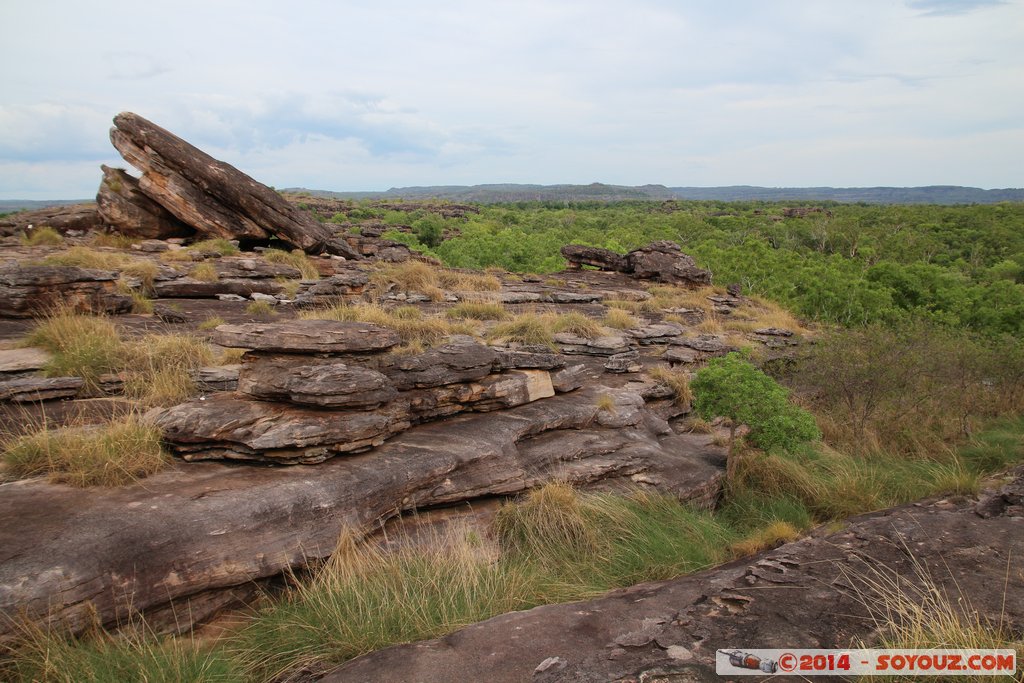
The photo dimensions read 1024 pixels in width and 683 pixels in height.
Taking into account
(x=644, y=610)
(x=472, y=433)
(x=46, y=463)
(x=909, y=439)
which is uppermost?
(x=46, y=463)

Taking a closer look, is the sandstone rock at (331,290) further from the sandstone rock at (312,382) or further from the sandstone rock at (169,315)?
the sandstone rock at (312,382)

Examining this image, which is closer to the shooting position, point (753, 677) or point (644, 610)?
point (753, 677)

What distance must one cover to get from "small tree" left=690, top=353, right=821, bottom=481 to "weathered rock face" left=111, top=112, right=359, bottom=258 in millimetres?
12541

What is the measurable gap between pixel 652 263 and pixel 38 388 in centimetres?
1593

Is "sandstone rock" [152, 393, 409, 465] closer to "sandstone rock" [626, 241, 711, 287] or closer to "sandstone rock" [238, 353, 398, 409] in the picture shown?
"sandstone rock" [238, 353, 398, 409]

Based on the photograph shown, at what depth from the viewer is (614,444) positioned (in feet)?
24.7

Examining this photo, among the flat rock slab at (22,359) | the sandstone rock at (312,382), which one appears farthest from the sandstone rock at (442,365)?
the flat rock slab at (22,359)

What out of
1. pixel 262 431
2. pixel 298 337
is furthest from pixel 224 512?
pixel 298 337

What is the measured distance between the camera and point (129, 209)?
1498cm

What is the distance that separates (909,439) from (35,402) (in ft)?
40.4

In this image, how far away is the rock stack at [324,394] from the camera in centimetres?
525

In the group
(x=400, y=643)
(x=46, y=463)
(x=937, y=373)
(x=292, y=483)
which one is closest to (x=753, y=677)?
(x=400, y=643)

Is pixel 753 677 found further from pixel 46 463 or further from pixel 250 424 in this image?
pixel 46 463

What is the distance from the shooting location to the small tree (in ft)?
24.4
